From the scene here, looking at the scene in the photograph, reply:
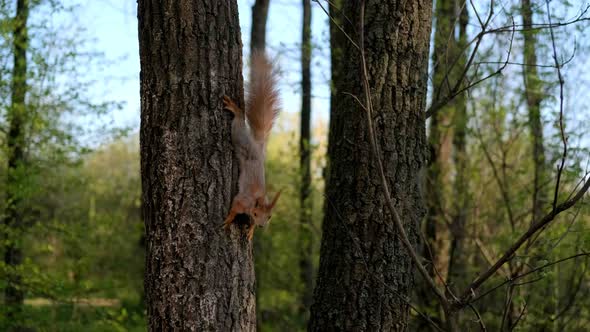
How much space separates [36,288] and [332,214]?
15.2ft

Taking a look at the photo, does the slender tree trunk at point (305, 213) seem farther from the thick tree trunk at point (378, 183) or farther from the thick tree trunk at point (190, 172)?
the thick tree trunk at point (190, 172)

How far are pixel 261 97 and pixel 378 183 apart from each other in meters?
0.72

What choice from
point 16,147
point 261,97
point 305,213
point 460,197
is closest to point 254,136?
point 261,97

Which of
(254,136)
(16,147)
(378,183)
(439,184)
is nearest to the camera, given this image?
(254,136)

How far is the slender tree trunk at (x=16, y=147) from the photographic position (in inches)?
270

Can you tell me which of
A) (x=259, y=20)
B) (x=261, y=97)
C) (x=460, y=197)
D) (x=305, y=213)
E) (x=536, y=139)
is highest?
(x=259, y=20)

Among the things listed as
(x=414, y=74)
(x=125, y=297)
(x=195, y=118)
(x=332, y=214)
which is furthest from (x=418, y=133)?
(x=125, y=297)

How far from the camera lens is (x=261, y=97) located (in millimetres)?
2863

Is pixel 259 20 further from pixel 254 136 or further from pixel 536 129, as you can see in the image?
pixel 254 136

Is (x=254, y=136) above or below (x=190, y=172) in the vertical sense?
above

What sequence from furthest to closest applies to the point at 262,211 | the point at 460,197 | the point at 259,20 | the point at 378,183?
1. the point at 259,20
2. the point at 460,197
3. the point at 378,183
4. the point at 262,211

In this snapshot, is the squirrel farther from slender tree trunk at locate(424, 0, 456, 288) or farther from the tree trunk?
the tree trunk

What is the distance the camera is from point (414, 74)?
3.20m

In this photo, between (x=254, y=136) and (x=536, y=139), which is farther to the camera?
(x=536, y=139)
